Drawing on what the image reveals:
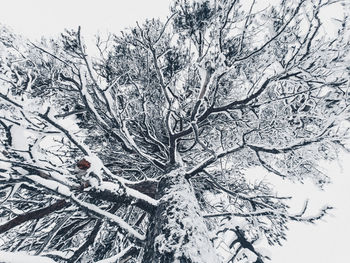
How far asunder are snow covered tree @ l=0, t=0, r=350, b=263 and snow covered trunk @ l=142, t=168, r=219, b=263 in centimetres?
1

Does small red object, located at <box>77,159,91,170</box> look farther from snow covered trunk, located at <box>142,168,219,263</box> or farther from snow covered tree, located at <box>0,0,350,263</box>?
snow covered trunk, located at <box>142,168,219,263</box>

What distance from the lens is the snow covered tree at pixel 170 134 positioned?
236 cm

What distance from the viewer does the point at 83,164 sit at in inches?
89.7

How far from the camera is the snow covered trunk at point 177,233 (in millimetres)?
2264

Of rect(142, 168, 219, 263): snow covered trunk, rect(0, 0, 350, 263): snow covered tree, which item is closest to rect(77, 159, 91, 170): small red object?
rect(0, 0, 350, 263): snow covered tree

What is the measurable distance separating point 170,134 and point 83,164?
1655 millimetres

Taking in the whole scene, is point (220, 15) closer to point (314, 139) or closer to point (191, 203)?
point (314, 139)

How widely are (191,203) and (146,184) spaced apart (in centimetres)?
124

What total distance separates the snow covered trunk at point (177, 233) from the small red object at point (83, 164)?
911 millimetres

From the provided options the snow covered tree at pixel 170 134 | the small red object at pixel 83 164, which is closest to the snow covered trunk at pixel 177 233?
the snow covered tree at pixel 170 134

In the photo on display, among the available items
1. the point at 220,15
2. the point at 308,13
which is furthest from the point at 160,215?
the point at 220,15

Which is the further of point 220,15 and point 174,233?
point 220,15

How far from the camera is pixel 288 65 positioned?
3.76 m

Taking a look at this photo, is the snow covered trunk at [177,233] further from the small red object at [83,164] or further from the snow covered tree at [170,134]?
the small red object at [83,164]
